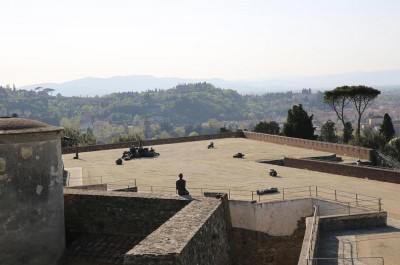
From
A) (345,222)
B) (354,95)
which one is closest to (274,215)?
(345,222)

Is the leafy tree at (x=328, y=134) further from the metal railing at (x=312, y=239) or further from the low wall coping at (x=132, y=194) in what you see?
the low wall coping at (x=132, y=194)

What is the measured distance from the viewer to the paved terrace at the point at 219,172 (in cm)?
2100

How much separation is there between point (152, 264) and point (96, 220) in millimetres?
6211

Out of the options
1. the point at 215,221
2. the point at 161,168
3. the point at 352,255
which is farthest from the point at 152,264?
the point at 161,168

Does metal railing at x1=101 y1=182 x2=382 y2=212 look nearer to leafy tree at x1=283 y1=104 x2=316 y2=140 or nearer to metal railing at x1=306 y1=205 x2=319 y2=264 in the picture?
A: metal railing at x1=306 y1=205 x2=319 y2=264

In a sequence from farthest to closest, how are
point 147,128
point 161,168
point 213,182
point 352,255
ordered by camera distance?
1. point 147,128
2. point 161,168
3. point 213,182
4. point 352,255

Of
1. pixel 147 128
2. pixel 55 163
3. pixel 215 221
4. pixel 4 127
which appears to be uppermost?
pixel 4 127

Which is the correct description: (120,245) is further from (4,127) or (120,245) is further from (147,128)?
(147,128)

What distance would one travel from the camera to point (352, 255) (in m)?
11.1

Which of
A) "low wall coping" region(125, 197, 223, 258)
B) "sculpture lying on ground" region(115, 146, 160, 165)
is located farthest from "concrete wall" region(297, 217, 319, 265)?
"sculpture lying on ground" region(115, 146, 160, 165)

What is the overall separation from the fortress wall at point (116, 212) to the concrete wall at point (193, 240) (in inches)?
42.8

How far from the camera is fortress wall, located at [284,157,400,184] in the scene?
22266 mm

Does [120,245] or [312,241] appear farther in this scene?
[120,245]

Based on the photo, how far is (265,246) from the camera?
55.5 feet
